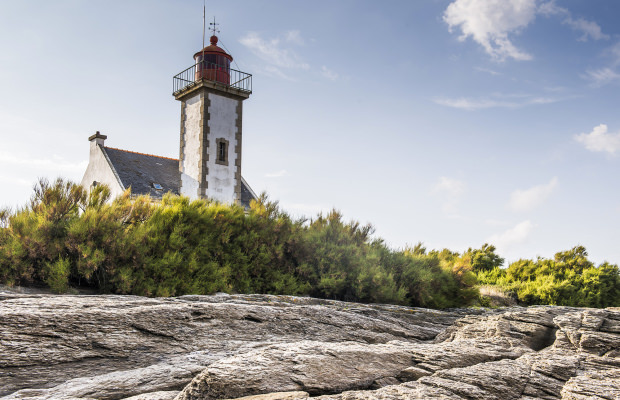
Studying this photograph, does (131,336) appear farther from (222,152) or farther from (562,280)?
(222,152)

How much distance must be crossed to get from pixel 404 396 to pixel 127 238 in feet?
16.5

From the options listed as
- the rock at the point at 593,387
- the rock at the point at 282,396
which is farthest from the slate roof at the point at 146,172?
the rock at the point at 282,396

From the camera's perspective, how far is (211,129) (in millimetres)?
24906

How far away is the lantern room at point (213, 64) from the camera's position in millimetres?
26062

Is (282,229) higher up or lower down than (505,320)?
higher up

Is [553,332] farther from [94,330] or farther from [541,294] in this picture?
[541,294]

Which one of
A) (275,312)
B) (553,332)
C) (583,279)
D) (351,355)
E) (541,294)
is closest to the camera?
(351,355)

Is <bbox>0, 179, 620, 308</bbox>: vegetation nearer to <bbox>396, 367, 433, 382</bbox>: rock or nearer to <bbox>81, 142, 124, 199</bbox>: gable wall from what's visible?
<bbox>396, 367, 433, 382</bbox>: rock

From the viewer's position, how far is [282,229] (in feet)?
30.4

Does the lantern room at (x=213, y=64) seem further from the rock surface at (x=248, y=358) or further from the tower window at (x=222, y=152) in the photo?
the rock surface at (x=248, y=358)

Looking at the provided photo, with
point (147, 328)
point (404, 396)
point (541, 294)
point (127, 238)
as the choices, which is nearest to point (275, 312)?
point (147, 328)

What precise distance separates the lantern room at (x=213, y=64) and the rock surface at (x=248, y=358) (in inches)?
859

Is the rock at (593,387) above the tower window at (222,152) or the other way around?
the other way around

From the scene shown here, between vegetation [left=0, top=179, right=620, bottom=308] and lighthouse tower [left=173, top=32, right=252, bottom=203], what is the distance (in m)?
15.0
